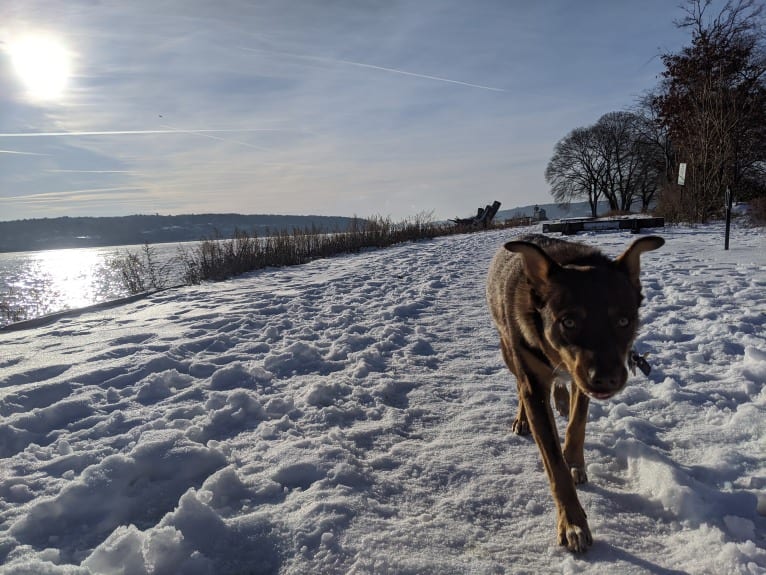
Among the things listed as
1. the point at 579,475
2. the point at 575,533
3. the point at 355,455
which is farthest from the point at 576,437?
the point at 355,455

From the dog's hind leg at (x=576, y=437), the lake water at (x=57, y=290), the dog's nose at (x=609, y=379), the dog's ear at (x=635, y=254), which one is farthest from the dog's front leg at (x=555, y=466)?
the lake water at (x=57, y=290)

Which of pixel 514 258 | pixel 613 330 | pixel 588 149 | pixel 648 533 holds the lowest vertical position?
pixel 648 533

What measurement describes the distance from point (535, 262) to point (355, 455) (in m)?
1.78

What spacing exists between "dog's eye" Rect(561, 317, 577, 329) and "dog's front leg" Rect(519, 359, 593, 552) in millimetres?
452

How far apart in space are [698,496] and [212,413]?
3317mm

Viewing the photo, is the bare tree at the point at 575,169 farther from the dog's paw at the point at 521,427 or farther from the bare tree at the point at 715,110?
the dog's paw at the point at 521,427

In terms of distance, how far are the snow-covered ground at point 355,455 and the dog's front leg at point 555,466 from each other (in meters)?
0.08

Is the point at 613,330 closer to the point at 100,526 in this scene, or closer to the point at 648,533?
the point at 648,533

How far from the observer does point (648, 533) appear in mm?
2242

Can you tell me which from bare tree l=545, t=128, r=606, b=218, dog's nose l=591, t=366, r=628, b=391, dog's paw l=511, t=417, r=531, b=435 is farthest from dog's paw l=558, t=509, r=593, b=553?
bare tree l=545, t=128, r=606, b=218

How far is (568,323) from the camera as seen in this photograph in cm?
219

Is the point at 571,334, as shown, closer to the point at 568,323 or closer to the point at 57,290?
the point at 568,323

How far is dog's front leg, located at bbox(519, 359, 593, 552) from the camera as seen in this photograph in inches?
85.0

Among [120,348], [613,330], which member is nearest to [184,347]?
[120,348]
